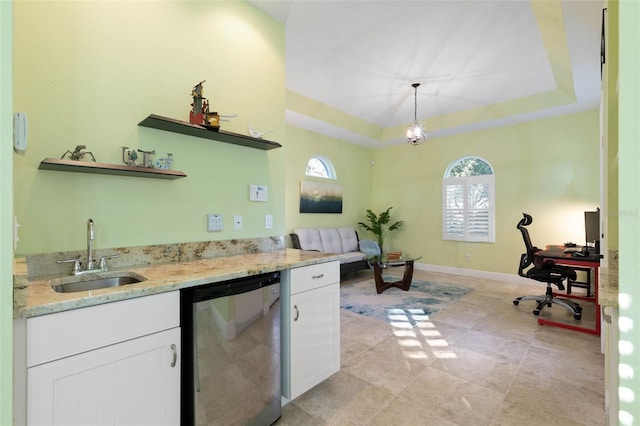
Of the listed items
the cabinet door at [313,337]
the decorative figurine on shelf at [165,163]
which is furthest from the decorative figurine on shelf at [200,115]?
the cabinet door at [313,337]

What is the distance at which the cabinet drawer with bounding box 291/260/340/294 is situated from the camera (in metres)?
1.79

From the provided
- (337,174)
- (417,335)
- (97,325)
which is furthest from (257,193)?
(337,174)

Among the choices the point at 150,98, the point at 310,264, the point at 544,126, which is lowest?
the point at 310,264

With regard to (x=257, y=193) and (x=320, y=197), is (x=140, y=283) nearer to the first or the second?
(x=257, y=193)

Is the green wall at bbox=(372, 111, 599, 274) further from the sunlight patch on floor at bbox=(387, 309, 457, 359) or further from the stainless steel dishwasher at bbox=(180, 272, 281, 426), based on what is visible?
the stainless steel dishwasher at bbox=(180, 272, 281, 426)

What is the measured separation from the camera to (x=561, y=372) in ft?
7.39

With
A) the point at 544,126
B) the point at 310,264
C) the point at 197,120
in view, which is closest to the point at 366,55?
the point at 197,120

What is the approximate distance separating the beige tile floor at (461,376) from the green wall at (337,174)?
2572 mm

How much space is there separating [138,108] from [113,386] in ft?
5.03

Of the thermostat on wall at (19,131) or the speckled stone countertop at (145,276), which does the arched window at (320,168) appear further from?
the thermostat on wall at (19,131)

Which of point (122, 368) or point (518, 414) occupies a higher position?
point (122, 368)

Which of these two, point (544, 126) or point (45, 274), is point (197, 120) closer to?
point (45, 274)
